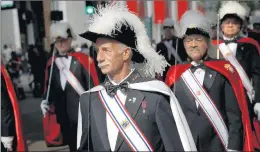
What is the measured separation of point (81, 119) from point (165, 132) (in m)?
0.60

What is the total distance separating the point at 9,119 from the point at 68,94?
56.2 inches

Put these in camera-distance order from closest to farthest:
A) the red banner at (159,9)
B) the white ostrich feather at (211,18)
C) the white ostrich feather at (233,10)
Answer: the white ostrich feather at (211,18), the white ostrich feather at (233,10), the red banner at (159,9)

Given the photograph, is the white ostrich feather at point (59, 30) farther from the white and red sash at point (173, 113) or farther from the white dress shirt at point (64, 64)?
the white and red sash at point (173, 113)

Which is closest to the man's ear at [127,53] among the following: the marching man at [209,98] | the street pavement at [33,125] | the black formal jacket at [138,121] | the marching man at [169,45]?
the black formal jacket at [138,121]

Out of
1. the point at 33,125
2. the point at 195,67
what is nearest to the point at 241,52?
the point at 195,67

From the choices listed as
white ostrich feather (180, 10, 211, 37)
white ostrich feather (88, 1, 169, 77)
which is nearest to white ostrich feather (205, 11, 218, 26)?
white ostrich feather (180, 10, 211, 37)

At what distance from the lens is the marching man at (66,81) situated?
257 inches

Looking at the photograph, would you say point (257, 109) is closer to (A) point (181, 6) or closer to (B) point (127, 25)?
(B) point (127, 25)

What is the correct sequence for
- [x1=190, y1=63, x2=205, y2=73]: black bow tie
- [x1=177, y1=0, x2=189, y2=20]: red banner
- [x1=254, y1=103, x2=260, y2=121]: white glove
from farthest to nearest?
[x1=177, y1=0, x2=189, y2=20]: red banner, [x1=254, y1=103, x2=260, y2=121]: white glove, [x1=190, y1=63, x2=205, y2=73]: black bow tie

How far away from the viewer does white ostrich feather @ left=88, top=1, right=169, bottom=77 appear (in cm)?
305

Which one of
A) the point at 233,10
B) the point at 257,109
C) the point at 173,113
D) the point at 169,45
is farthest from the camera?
the point at 169,45

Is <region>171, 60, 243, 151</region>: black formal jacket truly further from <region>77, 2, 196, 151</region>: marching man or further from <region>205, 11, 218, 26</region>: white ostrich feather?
<region>77, 2, 196, 151</region>: marching man

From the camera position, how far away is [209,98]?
4.42 m

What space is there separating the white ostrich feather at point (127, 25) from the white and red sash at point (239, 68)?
311 cm
